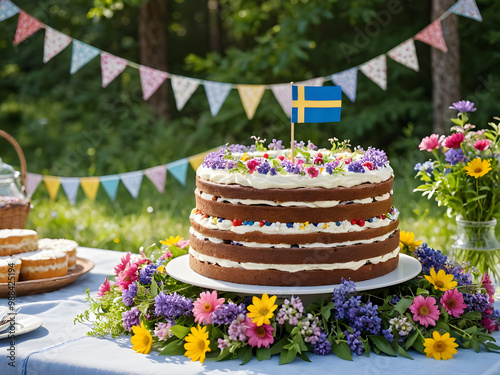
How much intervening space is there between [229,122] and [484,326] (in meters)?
7.15

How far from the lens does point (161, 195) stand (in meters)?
7.59

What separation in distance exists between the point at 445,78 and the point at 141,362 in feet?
20.9

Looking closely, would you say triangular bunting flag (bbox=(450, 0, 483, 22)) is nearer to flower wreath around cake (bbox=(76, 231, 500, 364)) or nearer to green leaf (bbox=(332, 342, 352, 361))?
flower wreath around cake (bbox=(76, 231, 500, 364))

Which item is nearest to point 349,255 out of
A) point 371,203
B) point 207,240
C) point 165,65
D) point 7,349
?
point 371,203

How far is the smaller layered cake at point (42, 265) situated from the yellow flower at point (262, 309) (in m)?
1.45

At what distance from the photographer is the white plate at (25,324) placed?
2.73m

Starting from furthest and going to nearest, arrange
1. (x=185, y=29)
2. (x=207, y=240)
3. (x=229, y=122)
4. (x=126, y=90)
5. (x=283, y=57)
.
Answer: (x=185, y=29), (x=126, y=90), (x=229, y=122), (x=283, y=57), (x=207, y=240)

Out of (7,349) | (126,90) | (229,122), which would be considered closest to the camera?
(7,349)

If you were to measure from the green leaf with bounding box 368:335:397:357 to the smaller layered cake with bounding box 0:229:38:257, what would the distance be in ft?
6.40

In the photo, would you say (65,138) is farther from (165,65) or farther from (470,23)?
(470,23)

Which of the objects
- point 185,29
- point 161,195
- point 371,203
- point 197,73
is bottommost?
point 161,195

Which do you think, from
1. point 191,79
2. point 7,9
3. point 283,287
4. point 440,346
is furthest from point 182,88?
point 440,346

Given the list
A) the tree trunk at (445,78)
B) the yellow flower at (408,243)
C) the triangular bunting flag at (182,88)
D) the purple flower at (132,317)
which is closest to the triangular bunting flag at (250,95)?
the triangular bunting flag at (182,88)

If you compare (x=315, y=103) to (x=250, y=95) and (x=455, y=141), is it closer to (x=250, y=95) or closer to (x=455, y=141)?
(x=455, y=141)
